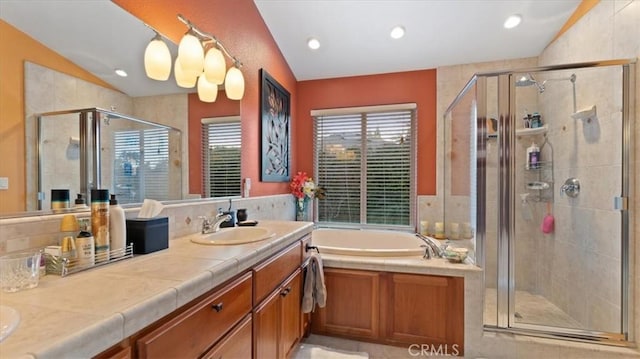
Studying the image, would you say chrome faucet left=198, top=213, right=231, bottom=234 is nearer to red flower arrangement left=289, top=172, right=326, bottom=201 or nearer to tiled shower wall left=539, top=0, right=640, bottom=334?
red flower arrangement left=289, top=172, right=326, bottom=201

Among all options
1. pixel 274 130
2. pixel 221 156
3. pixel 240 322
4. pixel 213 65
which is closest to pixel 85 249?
pixel 240 322

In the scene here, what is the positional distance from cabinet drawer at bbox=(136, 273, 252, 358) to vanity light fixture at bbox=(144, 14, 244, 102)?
120cm

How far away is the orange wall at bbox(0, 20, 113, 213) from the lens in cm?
92

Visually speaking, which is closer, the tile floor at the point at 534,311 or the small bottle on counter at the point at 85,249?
the small bottle on counter at the point at 85,249

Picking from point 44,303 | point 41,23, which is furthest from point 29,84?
point 44,303

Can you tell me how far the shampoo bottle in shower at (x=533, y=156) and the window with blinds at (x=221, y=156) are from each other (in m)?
2.41

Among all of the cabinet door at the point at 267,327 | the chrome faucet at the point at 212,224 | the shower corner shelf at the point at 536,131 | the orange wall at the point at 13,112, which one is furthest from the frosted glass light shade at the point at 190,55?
the shower corner shelf at the point at 536,131

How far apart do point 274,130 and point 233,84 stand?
90 centimetres

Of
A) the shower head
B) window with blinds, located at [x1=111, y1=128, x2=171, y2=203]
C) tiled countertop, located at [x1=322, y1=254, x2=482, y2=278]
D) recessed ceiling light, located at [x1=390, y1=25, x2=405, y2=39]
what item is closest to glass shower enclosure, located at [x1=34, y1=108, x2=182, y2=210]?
window with blinds, located at [x1=111, y1=128, x2=171, y2=203]

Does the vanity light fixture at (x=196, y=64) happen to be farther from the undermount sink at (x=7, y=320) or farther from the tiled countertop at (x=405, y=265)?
the tiled countertop at (x=405, y=265)

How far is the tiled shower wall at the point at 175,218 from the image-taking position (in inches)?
37.5

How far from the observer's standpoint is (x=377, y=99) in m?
3.39

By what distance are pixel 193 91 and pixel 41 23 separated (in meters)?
0.78

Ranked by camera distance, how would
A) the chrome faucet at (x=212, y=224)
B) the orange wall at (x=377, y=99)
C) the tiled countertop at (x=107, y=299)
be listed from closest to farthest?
1. the tiled countertop at (x=107, y=299)
2. the chrome faucet at (x=212, y=224)
3. the orange wall at (x=377, y=99)
